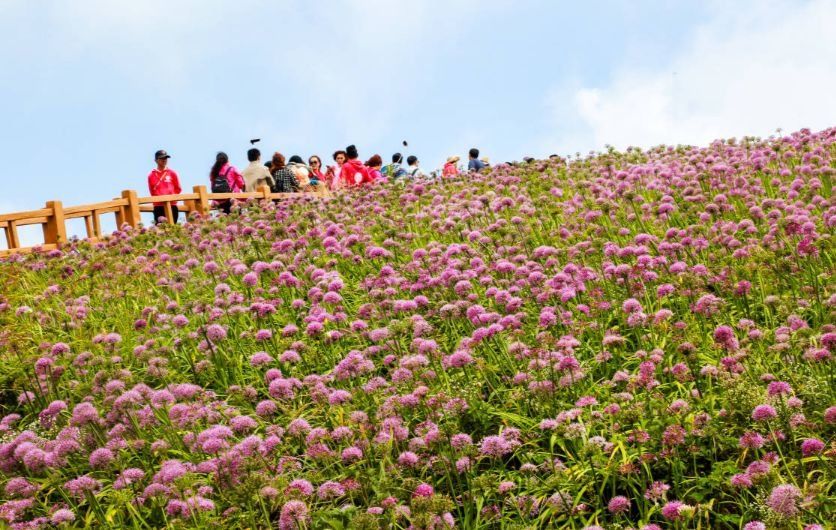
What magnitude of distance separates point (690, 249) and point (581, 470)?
11.4ft

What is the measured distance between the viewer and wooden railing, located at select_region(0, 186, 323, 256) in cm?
1697

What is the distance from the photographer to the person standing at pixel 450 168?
17516 millimetres

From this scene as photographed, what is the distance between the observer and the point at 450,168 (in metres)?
19.7

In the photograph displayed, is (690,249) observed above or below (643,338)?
above

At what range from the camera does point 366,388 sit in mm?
5703

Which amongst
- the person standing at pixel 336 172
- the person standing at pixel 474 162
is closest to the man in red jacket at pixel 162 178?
the person standing at pixel 336 172

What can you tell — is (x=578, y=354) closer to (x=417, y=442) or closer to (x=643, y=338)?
(x=643, y=338)

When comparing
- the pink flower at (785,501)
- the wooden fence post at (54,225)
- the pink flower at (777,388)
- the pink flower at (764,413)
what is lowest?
the pink flower at (785,501)

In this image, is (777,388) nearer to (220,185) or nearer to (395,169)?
(395,169)

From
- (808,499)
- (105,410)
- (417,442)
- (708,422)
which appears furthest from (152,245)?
(808,499)

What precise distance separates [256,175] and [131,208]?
9.72 feet

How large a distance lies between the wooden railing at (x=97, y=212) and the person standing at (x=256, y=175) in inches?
9.1

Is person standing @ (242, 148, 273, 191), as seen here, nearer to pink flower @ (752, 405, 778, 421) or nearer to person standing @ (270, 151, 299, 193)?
person standing @ (270, 151, 299, 193)

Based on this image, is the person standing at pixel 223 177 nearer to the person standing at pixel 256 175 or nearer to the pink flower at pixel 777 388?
the person standing at pixel 256 175
